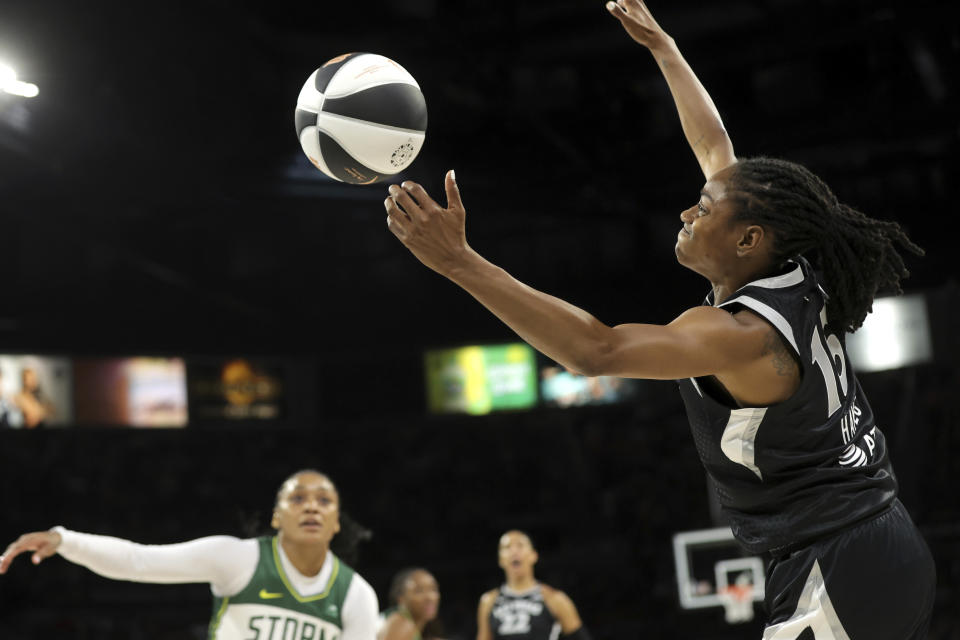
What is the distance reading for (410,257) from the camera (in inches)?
604

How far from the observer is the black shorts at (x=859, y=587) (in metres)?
2.15

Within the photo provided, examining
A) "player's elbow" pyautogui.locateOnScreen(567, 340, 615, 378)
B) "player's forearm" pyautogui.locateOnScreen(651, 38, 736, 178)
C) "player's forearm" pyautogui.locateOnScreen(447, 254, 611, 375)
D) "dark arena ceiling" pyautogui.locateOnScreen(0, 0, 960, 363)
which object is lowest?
"player's elbow" pyautogui.locateOnScreen(567, 340, 615, 378)

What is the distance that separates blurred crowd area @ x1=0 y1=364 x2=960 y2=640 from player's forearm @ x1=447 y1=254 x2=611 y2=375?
447 inches

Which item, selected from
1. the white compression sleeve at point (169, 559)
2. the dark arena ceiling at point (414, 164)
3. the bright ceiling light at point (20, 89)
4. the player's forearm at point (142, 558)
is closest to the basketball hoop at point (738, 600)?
the dark arena ceiling at point (414, 164)

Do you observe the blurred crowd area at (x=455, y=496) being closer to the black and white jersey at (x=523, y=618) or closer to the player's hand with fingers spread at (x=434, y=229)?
the black and white jersey at (x=523, y=618)

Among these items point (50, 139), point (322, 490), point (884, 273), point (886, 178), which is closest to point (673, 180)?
point (886, 178)

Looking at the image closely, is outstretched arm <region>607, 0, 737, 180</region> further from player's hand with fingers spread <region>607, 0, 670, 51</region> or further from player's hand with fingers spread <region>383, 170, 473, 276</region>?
player's hand with fingers spread <region>383, 170, 473, 276</region>

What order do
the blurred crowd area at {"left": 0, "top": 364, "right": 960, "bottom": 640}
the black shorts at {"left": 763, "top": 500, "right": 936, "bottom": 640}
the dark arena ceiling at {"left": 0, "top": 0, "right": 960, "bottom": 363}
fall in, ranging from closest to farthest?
the black shorts at {"left": 763, "top": 500, "right": 936, "bottom": 640}
the dark arena ceiling at {"left": 0, "top": 0, "right": 960, "bottom": 363}
the blurred crowd area at {"left": 0, "top": 364, "right": 960, "bottom": 640}

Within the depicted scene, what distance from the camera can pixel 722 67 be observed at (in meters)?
10.7

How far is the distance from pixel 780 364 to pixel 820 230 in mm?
388

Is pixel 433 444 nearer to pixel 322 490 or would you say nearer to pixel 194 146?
pixel 194 146

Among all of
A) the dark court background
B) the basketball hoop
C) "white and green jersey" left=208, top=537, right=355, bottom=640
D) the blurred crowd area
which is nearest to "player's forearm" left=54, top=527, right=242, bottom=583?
"white and green jersey" left=208, top=537, right=355, bottom=640

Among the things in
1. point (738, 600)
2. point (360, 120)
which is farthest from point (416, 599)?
point (738, 600)

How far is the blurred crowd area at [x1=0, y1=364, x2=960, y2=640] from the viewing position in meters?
12.9
